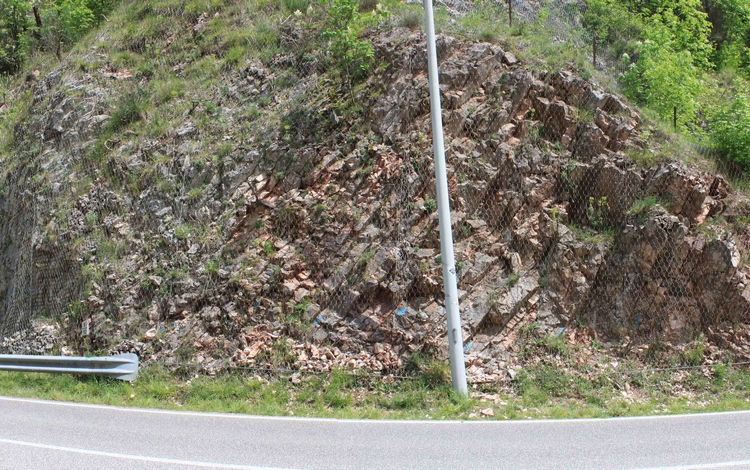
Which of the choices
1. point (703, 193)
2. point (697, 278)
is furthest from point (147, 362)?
point (703, 193)

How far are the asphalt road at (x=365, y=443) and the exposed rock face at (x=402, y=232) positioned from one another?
6.17 ft

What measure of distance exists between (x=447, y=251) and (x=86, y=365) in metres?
6.20

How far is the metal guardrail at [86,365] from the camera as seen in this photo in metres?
9.05

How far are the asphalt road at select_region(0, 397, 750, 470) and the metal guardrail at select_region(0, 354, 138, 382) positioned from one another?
146 cm

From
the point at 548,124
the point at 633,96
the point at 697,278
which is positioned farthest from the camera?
the point at 633,96

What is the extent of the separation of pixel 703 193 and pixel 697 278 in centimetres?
145

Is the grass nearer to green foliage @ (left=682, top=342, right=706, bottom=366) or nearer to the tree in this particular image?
green foliage @ (left=682, top=342, right=706, bottom=366)

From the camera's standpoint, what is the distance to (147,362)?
941 cm

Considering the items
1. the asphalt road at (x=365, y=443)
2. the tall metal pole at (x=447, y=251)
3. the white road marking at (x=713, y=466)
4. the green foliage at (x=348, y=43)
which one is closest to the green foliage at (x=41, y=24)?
the green foliage at (x=348, y=43)

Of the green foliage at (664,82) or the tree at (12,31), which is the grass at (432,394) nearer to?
the green foliage at (664,82)

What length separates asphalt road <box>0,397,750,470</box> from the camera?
5.41 m

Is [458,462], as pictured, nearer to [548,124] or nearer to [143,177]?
[548,124]

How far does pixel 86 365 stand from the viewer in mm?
9289

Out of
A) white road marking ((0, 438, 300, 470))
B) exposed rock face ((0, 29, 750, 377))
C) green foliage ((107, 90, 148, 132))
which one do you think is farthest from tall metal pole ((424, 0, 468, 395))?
green foliage ((107, 90, 148, 132))
